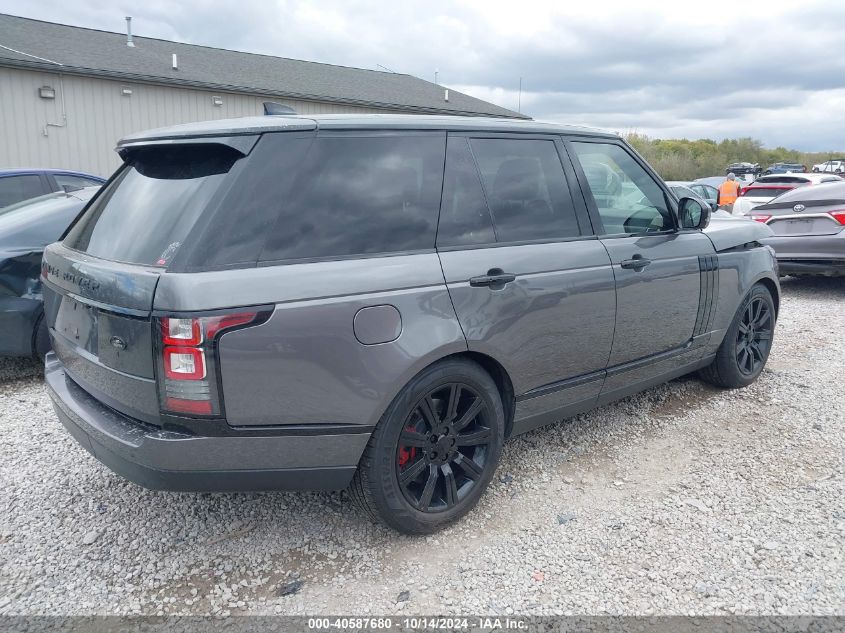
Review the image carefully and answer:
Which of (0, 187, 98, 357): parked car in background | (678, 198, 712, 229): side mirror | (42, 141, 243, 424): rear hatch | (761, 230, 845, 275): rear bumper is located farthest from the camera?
(761, 230, 845, 275): rear bumper

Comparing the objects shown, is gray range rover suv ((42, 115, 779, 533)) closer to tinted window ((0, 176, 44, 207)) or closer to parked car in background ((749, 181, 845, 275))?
tinted window ((0, 176, 44, 207))

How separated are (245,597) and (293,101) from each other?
17794 mm

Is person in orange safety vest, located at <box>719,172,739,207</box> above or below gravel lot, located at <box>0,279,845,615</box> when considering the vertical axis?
above

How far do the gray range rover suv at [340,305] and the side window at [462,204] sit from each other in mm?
11

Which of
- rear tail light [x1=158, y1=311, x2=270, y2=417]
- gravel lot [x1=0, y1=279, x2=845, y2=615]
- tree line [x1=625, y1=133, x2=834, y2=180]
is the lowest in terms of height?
gravel lot [x1=0, y1=279, x2=845, y2=615]

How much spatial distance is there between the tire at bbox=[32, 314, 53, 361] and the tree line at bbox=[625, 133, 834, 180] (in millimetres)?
33125

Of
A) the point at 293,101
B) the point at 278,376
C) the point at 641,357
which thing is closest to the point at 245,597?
the point at 278,376

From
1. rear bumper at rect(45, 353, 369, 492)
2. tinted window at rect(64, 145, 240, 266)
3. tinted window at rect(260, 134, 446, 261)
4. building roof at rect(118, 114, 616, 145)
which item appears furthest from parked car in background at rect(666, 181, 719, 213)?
tinted window at rect(64, 145, 240, 266)

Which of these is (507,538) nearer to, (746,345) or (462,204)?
(462,204)

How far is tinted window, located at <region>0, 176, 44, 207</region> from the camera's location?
21.8ft

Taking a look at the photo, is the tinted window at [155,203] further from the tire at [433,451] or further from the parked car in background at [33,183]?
the parked car in background at [33,183]

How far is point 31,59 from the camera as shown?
46.4 feet

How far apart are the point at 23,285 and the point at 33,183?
8.90 ft

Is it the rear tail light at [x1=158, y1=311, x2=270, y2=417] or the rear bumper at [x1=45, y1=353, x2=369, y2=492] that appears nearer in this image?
the rear tail light at [x1=158, y1=311, x2=270, y2=417]
